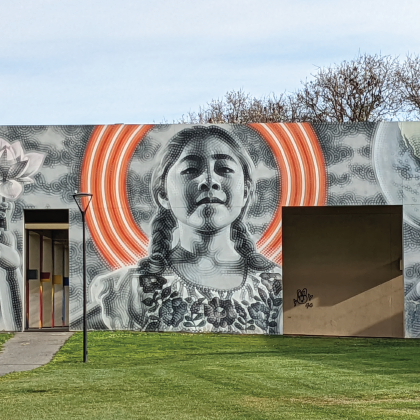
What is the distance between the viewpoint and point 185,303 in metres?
21.3

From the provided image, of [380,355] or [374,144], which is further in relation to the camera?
[374,144]

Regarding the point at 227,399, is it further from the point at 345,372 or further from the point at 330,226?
the point at 330,226

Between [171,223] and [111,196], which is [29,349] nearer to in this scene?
[111,196]

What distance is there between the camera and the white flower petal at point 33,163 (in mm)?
21391

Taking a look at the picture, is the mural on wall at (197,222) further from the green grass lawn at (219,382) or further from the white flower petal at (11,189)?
the green grass lawn at (219,382)

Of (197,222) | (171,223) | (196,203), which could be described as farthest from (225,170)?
(171,223)

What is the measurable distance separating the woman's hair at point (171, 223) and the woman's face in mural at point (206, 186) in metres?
0.10

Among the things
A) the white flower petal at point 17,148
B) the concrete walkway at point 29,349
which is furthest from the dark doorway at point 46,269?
the concrete walkway at point 29,349

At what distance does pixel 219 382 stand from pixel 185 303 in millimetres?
8806

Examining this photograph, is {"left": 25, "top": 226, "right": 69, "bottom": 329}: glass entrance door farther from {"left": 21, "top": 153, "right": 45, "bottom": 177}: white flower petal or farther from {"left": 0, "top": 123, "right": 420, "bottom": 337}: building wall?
{"left": 21, "top": 153, "right": 45, "bottom": 177}: white flower petal

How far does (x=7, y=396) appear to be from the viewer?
11.8 meters

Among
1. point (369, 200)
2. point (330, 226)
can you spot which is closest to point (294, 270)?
point (330, 226)

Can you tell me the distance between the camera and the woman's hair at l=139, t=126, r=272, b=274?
69.6 ft

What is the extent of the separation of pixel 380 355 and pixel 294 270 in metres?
7.49
